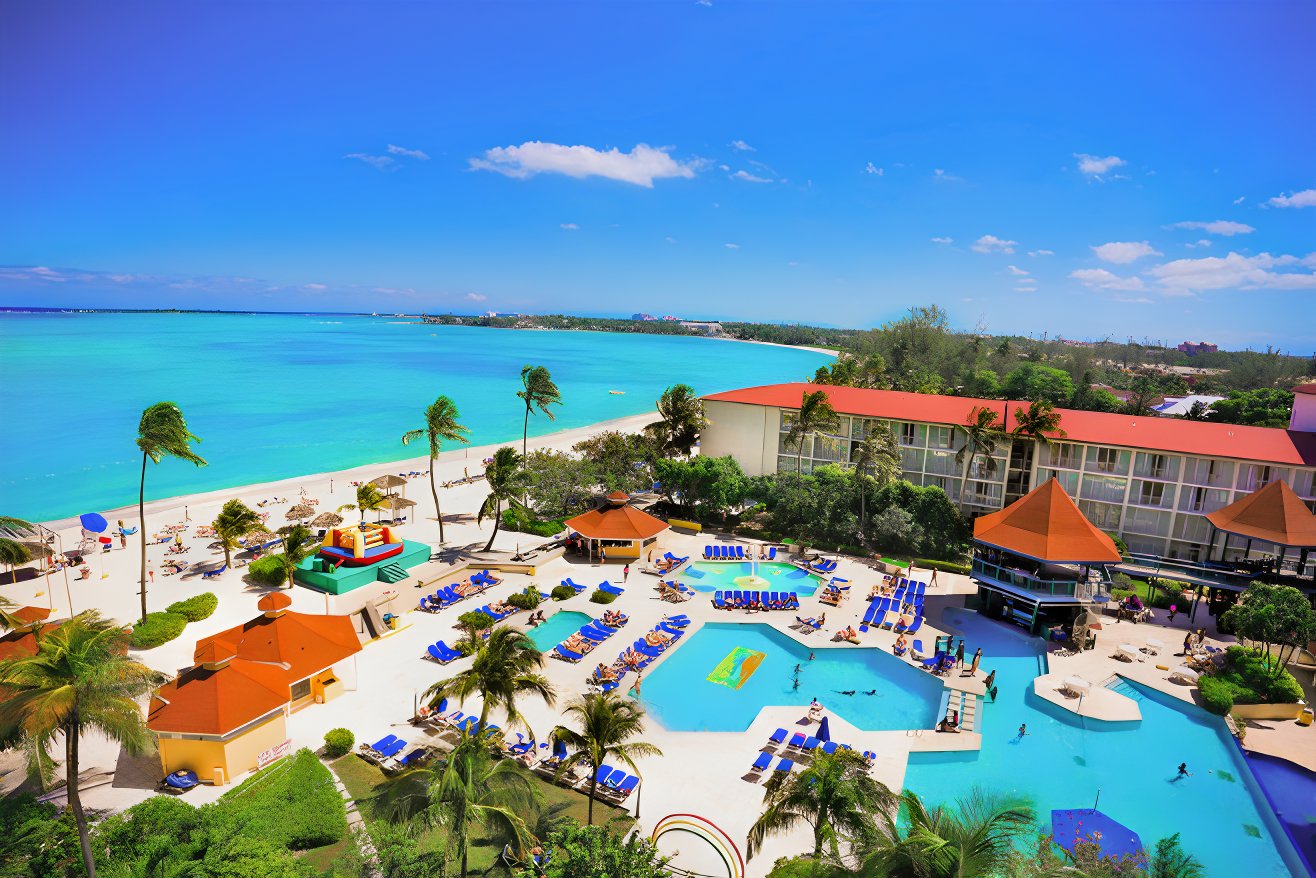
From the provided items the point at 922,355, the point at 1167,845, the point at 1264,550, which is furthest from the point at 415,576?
the point at 922,355

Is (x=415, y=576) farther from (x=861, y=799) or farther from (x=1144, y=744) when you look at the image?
(x=1144, y=744)

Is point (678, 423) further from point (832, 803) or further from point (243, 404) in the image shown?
point (243, 404)

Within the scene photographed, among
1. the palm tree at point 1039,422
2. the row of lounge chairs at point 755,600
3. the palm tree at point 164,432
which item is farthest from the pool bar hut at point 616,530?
the palm tree at point 1039,422

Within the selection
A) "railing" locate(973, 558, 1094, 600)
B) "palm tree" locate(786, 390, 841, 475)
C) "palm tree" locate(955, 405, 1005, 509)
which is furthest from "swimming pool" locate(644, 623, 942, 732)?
"palm tree" locate(955, 405, 1005, 509)

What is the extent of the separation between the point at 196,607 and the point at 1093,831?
105 feet

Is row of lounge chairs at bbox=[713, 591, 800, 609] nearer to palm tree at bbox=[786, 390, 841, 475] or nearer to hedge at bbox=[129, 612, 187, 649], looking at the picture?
palm tree at bbox=[786, 390, 841, 475]

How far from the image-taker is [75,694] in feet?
39.9

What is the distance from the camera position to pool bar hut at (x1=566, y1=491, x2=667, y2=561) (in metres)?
34.9

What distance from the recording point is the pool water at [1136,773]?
56.8 feet

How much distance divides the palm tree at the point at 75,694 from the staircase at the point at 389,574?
17400 millimetres

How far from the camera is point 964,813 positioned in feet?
33.5

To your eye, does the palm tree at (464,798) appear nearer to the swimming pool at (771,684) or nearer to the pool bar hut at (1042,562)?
the swimming pool at (771,684)

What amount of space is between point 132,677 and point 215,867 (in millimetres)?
4081

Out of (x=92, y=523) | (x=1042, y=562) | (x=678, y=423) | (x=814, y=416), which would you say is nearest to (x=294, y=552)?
(x=92, y=523)
